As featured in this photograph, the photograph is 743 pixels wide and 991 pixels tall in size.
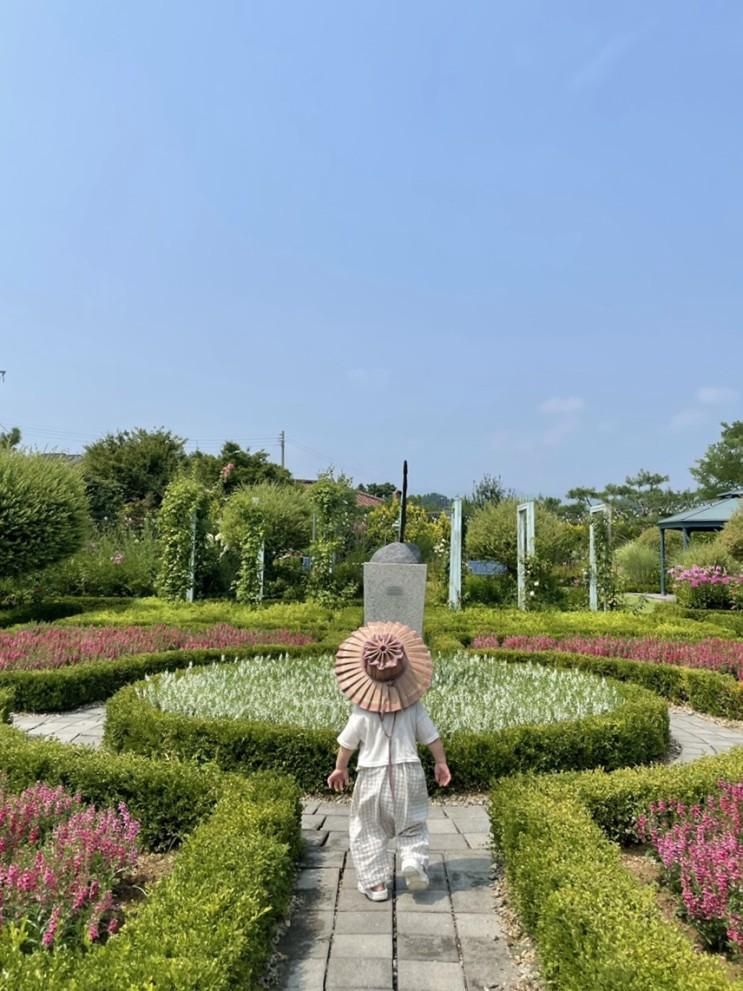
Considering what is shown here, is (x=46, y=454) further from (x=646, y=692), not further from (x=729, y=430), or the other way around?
(x=729, y=430)

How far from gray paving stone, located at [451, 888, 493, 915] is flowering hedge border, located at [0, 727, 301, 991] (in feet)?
2.58

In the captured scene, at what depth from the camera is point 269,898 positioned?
9.50ft

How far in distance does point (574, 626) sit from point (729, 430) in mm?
40112

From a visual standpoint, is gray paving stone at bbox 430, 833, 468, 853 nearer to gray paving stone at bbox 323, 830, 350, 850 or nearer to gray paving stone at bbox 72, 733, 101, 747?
gray paving stone at bbox 323, 830, 350, 850

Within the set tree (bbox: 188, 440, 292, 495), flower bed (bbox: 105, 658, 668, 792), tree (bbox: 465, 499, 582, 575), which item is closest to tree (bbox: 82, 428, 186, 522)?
tree (bbox: 188, 440, 292, 495)

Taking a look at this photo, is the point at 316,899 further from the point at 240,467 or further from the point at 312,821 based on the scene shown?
the point at 240,467

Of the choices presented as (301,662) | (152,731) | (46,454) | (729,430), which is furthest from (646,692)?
(729,430)

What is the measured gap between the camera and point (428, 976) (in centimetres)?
275

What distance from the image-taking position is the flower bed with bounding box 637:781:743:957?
2.83 meters

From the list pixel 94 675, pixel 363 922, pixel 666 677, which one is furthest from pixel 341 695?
pixel 666 677

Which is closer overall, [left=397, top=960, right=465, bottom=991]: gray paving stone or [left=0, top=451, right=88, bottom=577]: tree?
[left=397, top=960, right=465, bottom=991]: gray paving stone

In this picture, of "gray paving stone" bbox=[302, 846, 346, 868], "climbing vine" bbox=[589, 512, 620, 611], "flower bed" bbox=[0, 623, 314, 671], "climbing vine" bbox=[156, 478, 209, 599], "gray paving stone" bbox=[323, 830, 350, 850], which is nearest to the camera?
"gray paving stone" bbox=[302, 846, 346, 868]

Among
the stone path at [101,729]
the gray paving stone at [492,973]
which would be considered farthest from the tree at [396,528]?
the gray paving stone at [492,973]

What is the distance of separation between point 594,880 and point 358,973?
97 centimetres
